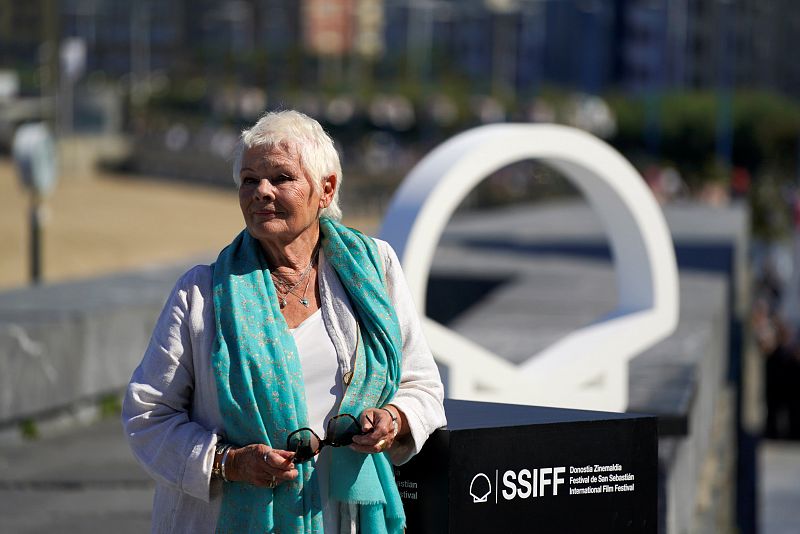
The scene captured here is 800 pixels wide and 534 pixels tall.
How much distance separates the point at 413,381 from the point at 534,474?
1.32 ft

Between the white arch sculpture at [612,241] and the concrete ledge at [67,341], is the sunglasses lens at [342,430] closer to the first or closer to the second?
the white arch sculpture at [612,241]

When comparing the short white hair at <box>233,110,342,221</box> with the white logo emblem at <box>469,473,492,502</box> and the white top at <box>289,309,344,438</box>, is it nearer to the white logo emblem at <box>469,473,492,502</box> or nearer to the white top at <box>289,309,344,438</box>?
the white top at <box>289,309,344,438</box>

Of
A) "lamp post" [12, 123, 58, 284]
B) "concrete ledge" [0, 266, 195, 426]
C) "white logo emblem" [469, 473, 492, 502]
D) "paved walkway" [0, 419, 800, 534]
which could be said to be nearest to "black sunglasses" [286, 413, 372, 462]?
"white logo emblem" [469, 473, 492, 502]

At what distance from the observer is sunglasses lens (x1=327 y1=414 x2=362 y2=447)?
3.16 meters

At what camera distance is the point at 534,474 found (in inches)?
139

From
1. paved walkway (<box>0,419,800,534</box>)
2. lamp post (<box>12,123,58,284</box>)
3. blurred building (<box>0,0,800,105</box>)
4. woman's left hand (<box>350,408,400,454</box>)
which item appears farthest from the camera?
blurred building (<box>0,0,800,105</box>)

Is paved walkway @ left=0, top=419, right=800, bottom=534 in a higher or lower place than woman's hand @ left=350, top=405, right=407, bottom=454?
lower

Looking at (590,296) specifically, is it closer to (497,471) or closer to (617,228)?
(617,228)

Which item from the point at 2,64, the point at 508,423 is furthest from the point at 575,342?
the point at 2,64

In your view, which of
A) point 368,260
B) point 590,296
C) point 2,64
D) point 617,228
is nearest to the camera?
point 368,260

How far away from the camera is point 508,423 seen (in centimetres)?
350

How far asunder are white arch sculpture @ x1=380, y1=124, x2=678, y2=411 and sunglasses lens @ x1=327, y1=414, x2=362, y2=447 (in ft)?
7.46

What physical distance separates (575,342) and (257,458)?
3.33 metres

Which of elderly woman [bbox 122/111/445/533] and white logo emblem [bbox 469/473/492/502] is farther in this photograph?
white logo emblem [bbox 469/473/492/502]
